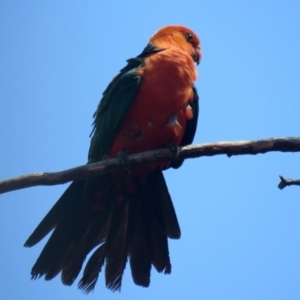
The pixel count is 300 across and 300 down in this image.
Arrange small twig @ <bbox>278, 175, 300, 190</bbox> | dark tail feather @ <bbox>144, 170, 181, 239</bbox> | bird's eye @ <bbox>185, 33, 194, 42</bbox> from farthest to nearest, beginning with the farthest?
bird's eye @ <bbox>185, 33, 194, 42</bbox>, dark tail feather @ <bbox>144, 170, 181, 239</bbox>, small twig @ <bbox>278, 175, 300, 190</bbox>

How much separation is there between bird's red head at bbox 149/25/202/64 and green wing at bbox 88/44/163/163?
2.05ft

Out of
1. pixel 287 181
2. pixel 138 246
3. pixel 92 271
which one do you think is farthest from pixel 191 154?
pixel 92 271

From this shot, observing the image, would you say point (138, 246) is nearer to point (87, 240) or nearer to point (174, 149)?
point (87, 240)

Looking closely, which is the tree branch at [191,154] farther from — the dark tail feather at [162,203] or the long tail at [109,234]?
the dark tail feather at [162,203]

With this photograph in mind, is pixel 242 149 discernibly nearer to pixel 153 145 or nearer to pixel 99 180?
pixel 153 145

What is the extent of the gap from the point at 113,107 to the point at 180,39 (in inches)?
50.5

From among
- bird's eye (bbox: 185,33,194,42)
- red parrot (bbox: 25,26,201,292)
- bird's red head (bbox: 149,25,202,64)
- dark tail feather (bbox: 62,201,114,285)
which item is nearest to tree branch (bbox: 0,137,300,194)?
red parrot (bbox: 25,26,201,292)

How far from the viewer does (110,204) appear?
17.1ft

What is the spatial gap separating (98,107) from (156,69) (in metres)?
0.67

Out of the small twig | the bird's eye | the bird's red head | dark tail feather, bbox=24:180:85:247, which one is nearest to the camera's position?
the small twig

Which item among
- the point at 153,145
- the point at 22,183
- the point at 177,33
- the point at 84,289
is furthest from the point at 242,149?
the point at 177,33

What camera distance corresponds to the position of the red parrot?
4832 millimetres

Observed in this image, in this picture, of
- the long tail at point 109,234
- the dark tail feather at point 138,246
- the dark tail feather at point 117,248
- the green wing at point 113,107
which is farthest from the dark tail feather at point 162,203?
the green wing at point 113,107

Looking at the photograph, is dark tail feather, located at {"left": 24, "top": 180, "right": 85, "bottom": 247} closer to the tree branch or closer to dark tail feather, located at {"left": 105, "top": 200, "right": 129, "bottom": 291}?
dark tail feather, located at {"left": 105, "top": 200, "right": 129, "bottom": 291}
